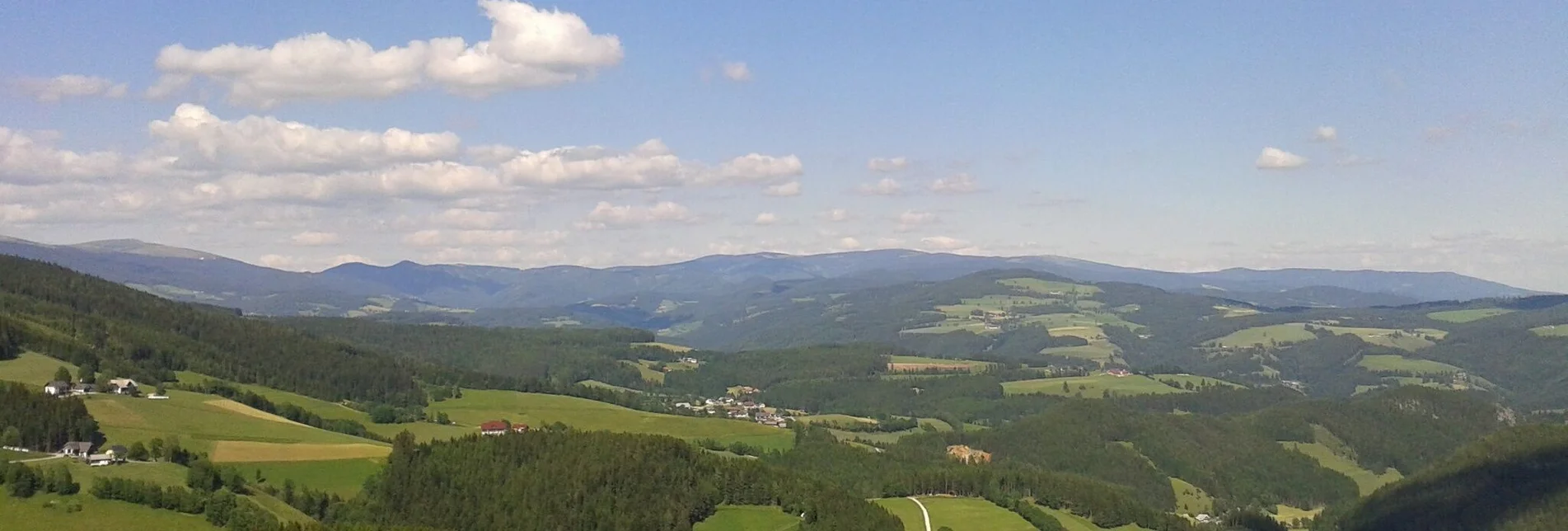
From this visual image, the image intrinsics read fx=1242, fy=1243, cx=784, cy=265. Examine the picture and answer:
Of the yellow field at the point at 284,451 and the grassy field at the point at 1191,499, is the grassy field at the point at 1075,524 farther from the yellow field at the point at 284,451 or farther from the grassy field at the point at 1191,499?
the yellow field at the point at 284,451

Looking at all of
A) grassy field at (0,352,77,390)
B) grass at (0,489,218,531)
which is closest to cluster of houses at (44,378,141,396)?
grassy field at (0,352,77,390)

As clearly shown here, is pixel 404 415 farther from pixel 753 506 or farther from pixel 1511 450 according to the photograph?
pixel 1511 450

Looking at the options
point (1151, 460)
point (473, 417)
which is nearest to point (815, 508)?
point (473, 417)

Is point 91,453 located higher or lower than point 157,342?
lower

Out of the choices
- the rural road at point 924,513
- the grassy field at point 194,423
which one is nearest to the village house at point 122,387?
the grassy field at point 194,423

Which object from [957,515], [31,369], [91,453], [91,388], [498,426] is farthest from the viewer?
[498,426]

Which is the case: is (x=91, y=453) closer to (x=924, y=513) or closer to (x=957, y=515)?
(x=924, y=513)

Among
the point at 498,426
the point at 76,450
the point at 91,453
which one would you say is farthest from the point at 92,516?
the point at 498,426

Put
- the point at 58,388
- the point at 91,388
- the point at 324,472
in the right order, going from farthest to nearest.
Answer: the point at 91,388 < the point at 58,388 < the point at 324,472
